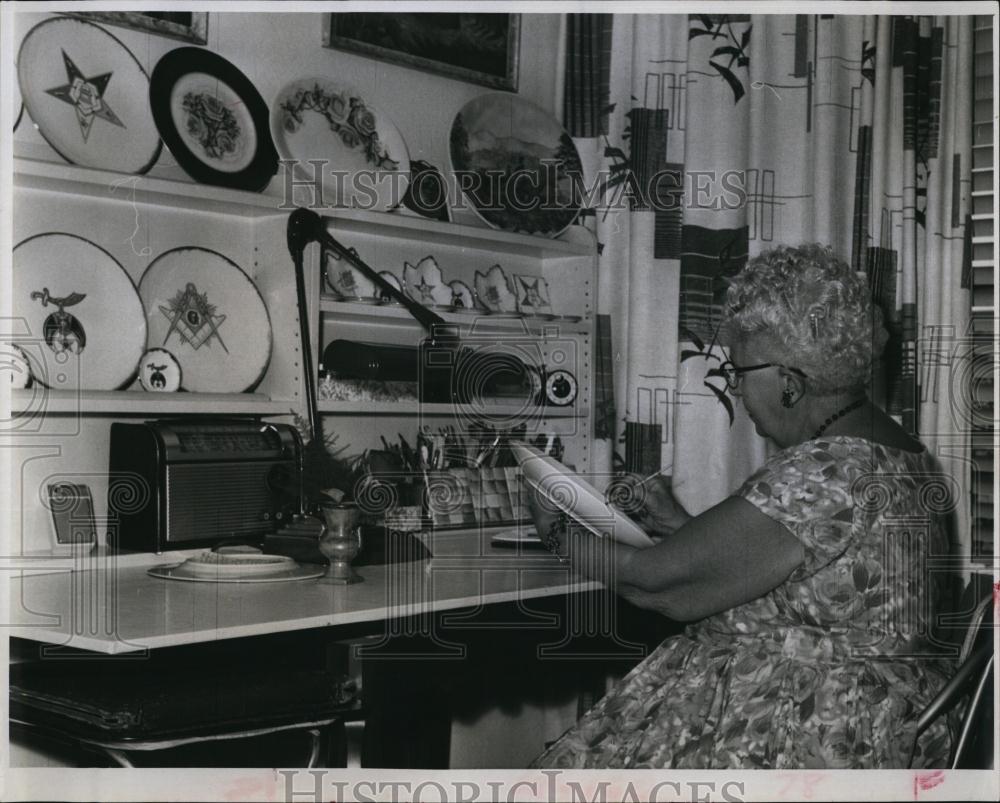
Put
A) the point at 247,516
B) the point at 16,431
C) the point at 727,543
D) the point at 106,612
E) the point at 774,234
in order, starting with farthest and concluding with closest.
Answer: the point at 774,234 < the point at 247,516 < the point at 16,431 < the point at 106,612 < the point at 727,543

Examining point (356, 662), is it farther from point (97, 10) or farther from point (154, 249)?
point (97, 10)

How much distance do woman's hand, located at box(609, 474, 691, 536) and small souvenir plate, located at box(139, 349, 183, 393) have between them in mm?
1154

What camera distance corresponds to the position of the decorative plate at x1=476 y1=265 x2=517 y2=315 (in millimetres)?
3268

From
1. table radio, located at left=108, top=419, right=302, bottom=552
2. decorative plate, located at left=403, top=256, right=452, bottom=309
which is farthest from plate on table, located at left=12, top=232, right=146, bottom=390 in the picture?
decorative plate, located at left=403, top=256, right=452, bottom=309

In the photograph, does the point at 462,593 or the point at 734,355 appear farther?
the point at 462,593

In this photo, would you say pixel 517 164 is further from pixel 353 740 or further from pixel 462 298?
pixel 353 740

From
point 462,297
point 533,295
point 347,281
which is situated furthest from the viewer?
point 533,295

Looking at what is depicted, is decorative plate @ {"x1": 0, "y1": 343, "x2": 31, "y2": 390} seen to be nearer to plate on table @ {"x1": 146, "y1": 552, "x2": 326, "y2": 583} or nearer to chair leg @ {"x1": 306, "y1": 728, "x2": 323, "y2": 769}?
plate on table @ {"x1": 146, "y1": 552, "x2": 326, "y2": 583}

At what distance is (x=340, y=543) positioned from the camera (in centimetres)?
244

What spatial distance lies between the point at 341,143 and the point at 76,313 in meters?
0.83

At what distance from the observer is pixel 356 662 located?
242 centimetres

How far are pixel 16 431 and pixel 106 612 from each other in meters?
0.48

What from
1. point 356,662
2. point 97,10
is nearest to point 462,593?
point 356,662

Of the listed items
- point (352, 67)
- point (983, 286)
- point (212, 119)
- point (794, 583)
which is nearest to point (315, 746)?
point (794, 583)
